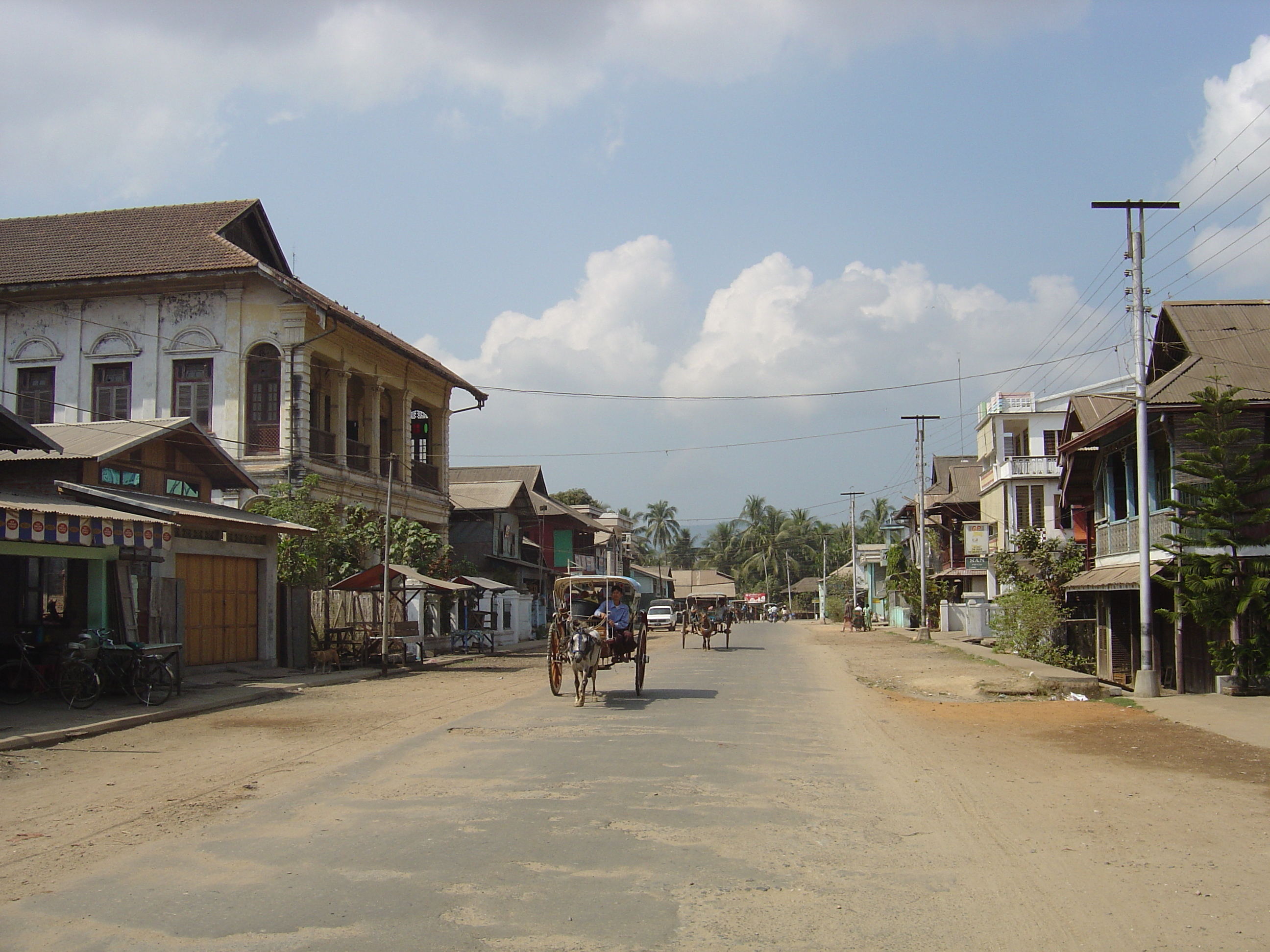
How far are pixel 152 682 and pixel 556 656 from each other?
6.16 meters

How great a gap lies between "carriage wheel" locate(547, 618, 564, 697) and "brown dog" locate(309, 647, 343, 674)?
26.6 ft

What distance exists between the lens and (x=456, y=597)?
123 feet

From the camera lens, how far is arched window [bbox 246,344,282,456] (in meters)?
30.7

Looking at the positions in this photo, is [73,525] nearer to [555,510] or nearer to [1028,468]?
[1028,468]

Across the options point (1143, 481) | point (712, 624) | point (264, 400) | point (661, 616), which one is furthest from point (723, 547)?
point (1143, 481)

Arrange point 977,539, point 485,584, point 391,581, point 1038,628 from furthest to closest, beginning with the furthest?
point 977,539, point 485,584, point 1038,628, point 391,581

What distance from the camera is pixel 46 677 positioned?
54.0ft

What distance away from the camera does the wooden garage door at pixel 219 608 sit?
21375mm

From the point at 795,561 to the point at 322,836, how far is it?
11186 centimetres

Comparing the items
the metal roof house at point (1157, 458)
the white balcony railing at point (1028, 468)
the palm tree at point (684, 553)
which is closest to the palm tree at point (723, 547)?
the palm tree at point (684, 553)

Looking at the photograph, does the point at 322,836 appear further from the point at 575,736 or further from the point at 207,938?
the point at 575,736

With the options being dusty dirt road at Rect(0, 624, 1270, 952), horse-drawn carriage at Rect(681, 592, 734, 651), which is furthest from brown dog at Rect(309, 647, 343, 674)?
horse-drawn carriage at Rect(681, 592, 734, 651)

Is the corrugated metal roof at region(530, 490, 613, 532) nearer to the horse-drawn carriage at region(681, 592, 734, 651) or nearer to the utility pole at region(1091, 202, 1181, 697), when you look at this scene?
the horse-drawn carriage at region(681, 592, 734, 651)

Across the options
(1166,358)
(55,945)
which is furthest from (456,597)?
(55,945)
